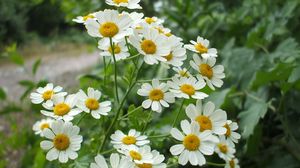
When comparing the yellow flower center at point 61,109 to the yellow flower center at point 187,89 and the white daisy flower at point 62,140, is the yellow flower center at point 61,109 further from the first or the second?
the yellow flower center at point 187,89

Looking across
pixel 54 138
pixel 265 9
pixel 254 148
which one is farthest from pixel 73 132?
pixel 265 9

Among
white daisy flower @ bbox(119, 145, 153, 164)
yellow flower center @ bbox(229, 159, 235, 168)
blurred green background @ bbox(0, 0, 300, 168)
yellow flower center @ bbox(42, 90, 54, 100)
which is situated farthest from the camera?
blurred green background @ bbox(0, 0, 300, 168)

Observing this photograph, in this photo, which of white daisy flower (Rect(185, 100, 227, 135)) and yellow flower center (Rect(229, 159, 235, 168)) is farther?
yellow flower center (Rect(229, 159, 235, 168))

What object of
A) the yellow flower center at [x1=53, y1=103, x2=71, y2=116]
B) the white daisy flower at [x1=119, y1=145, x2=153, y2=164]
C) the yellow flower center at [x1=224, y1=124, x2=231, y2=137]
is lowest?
the yellow flower center at [x1=53, y1=103, x2=71, y2=116]

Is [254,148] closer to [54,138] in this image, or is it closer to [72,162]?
[72,162]

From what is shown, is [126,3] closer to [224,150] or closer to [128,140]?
[128,140]

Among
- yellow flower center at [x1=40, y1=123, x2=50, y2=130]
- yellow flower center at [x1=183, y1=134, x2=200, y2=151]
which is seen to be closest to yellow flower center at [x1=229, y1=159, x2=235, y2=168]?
yellow flower center at [x1=183, y1=134, x2=200, y2=151]

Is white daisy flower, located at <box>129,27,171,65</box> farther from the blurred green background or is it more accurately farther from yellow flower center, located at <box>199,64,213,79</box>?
the blurred green background

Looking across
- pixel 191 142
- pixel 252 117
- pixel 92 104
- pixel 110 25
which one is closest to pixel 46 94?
pixel 92 104
